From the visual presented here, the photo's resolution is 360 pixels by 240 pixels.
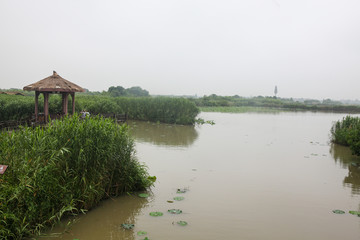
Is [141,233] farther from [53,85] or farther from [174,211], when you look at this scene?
[53,85]

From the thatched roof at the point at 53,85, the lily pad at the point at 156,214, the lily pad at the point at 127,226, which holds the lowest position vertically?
the lily pad at the point at 127,226

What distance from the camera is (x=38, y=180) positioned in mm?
4691

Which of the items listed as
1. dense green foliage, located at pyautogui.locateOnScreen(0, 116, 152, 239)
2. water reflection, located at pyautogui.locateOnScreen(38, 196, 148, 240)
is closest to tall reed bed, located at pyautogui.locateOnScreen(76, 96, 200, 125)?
dense green foliage, located at pyautogui.locateOnScreen(0, 116, 152, 239)

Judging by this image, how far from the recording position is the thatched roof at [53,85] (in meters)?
12.1

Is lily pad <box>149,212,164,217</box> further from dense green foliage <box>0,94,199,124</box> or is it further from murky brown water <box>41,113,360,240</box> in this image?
dense green foliage <box>0,94,199,124</box>

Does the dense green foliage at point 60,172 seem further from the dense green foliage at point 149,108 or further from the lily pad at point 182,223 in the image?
the dense green foliage at point 149,108

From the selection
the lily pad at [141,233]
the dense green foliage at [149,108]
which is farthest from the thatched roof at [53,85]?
the lily pad at [141,233]

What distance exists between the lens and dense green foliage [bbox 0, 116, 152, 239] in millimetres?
4434

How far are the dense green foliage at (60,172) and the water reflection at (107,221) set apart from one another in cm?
22

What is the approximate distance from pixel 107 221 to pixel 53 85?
8.89 meters

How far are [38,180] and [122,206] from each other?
6.47ft

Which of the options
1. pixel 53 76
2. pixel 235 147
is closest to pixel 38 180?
pixel 53 76

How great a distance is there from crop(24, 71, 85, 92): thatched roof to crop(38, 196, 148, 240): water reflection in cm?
771

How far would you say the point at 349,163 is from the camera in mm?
11266
